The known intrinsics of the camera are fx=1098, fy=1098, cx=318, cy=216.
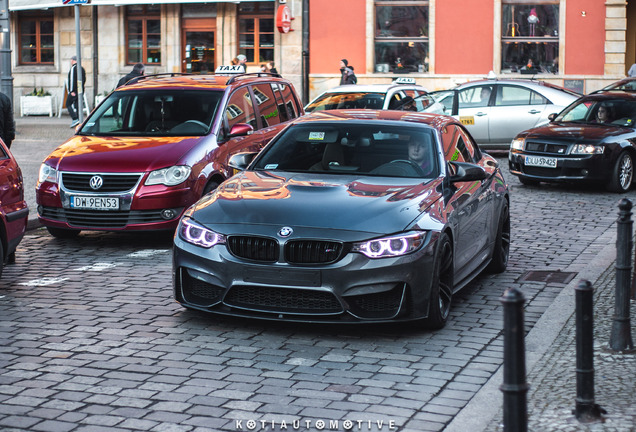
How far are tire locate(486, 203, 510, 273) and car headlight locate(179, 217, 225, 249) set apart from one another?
9.97ft

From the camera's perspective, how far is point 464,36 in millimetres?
31391

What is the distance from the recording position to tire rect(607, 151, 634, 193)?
1577 centimetres

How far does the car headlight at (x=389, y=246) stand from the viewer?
704 cm

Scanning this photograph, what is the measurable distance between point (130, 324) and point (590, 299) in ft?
11.9

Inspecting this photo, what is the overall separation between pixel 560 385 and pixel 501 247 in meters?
3.74

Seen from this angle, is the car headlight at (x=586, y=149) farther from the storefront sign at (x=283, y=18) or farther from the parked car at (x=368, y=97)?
the storefront sign at (x=283, y=18)

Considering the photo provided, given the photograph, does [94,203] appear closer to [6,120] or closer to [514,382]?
[6,120]

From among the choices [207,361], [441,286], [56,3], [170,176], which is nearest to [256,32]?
[56,3]

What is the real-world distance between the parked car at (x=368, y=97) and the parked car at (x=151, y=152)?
23.5 feet

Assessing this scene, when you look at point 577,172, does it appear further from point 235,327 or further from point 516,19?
point 516,19

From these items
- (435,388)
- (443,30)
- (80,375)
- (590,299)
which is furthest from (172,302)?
(443,30)

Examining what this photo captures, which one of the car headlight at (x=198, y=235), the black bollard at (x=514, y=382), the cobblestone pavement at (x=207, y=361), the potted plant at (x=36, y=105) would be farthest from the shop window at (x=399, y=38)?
the black bollard at (x=514, y=382)

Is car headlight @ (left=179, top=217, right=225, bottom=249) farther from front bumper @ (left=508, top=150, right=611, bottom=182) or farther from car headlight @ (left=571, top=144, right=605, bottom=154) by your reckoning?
car headlight @ (left=571, top=144, right=605, bottom=154)

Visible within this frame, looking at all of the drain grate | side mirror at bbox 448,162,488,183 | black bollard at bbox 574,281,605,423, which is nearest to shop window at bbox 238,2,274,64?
the drain grate
